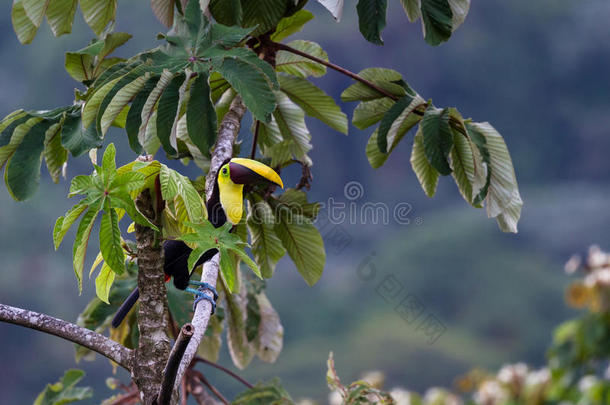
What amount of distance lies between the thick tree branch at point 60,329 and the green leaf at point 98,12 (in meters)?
1.29

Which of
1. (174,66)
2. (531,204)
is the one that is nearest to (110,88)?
(174,66)

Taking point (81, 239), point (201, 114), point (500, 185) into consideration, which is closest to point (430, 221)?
point (500, 185)

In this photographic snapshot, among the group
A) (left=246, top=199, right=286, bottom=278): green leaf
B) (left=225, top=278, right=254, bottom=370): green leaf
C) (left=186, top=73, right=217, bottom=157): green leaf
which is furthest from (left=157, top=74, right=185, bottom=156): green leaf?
(left=225, top=278, right=254, bottom=370): green leaf

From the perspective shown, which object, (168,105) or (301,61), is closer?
(168,105)

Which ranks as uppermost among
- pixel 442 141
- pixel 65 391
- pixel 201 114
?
pixel 442 141

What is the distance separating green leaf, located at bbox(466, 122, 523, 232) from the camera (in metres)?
2.41

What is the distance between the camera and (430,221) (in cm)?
2261

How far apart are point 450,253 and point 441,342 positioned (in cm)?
344

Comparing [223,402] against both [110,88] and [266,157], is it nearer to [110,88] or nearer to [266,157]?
[266,157]

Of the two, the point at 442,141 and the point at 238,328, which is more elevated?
the point at 442,141

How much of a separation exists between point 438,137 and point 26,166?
1349 mm

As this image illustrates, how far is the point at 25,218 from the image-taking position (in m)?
17.8

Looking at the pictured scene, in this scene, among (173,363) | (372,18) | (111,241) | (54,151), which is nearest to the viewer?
(173,363)

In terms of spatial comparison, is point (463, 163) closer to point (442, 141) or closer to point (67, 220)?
point (442, 141)
